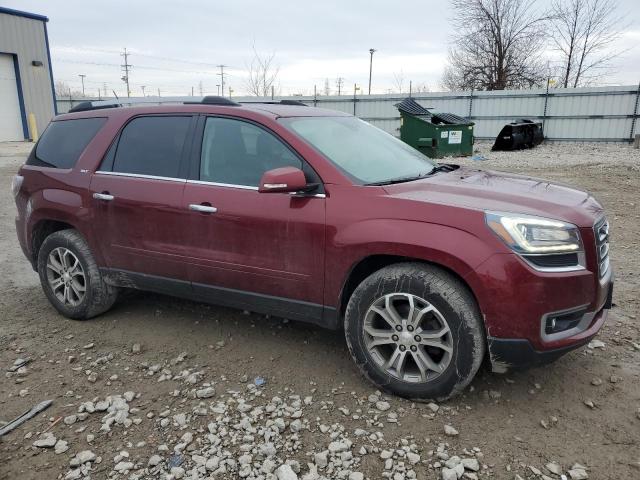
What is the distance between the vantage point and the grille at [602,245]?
2818mm

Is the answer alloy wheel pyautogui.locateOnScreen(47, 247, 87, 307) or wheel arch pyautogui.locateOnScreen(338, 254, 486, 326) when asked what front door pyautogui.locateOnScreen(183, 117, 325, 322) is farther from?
alloy wheel pyautogui.locateOnScreen(47, 247, 87, 307)

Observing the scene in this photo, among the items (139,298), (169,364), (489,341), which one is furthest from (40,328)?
(489,341)

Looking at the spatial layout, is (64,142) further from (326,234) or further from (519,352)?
(519,352)

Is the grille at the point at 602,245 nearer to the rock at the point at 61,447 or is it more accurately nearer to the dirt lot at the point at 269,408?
the dirt lot at the point at 269,408

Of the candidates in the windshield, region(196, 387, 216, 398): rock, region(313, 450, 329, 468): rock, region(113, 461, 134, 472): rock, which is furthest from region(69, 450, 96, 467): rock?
the windshield

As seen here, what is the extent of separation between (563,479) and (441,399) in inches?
29.5

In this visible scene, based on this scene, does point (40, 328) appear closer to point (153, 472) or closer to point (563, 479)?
point (153, 472)

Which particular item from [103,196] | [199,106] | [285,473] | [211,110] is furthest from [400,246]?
[103,196]

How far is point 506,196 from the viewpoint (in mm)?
2932

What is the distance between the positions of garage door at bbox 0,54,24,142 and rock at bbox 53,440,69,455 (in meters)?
24.0

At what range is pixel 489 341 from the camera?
2.73 metres

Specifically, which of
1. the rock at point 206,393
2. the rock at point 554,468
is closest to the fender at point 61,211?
the rock at point 206,393

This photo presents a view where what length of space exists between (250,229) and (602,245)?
2.14 metres

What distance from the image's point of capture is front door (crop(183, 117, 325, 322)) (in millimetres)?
3152
